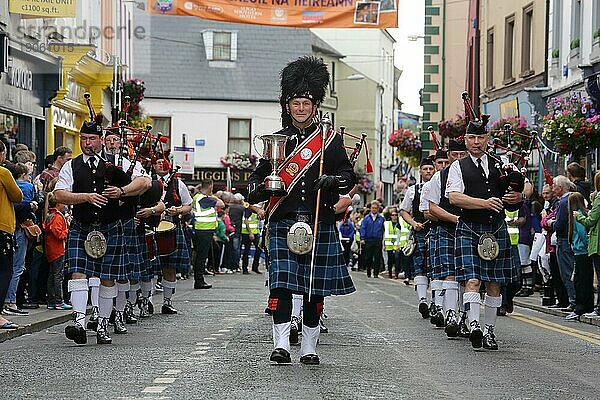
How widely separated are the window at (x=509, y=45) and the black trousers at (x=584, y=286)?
707 inches

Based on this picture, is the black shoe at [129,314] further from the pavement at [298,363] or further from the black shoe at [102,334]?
the black shoe at [102,334]

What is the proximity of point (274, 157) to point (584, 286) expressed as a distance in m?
7.79

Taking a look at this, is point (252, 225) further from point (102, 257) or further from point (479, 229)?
point (479, 229)

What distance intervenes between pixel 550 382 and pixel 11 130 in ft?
49.9

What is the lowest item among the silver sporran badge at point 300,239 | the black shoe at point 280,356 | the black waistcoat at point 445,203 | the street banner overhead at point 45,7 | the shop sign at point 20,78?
the black shoe at point 280,356

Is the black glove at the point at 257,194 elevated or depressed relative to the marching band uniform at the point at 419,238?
elevated

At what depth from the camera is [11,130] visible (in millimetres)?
22516

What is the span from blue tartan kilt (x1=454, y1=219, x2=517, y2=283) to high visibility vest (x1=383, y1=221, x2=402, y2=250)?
19.9 meters

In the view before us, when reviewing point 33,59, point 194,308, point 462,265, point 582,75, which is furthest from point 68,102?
point 462,265

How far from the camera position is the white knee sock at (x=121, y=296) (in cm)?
1247

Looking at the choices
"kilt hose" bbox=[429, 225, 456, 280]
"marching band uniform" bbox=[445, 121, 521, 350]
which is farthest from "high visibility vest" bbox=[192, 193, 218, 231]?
"marching band uniform" bbox=[445, 121, 521, 350]

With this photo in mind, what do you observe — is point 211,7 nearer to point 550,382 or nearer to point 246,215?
point 246,215

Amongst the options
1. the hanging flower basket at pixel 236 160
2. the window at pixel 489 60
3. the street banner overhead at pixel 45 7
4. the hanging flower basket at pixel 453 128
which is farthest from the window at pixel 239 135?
the street banner overhead at pixel 45 7

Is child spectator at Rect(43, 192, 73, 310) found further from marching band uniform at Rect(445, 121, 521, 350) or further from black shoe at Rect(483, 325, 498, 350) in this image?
black shoe at Rect(483, 325, 498, 350)
